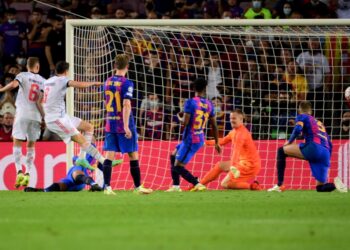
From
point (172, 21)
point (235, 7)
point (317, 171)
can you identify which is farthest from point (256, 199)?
point (235, 7)

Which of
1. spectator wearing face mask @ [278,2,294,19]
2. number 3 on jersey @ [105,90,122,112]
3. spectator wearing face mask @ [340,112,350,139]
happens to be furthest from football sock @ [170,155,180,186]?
spectator wearing face mask @ [278,2,294,19]

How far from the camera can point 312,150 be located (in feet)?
54.0

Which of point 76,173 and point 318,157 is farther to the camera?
point 318,157

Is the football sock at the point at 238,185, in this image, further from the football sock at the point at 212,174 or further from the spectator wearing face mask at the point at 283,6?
the spectator wearing face mask at the point at 283,6

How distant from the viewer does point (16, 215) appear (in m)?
11.2

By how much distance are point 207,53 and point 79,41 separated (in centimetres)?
288

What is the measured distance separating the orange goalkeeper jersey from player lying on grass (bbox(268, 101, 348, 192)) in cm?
82

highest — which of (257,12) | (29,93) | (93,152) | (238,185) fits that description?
(257,12)

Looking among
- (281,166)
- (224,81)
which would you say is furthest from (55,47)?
(281,166)

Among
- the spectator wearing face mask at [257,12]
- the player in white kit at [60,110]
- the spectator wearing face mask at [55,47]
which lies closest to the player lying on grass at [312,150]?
the player in white kit at [60,110]

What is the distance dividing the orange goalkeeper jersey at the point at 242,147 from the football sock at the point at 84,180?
2.47 meters

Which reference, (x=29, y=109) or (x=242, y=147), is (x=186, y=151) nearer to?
(x=242, y=147)

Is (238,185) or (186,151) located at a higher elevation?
(186,151)

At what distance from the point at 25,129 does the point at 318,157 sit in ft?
15.7
